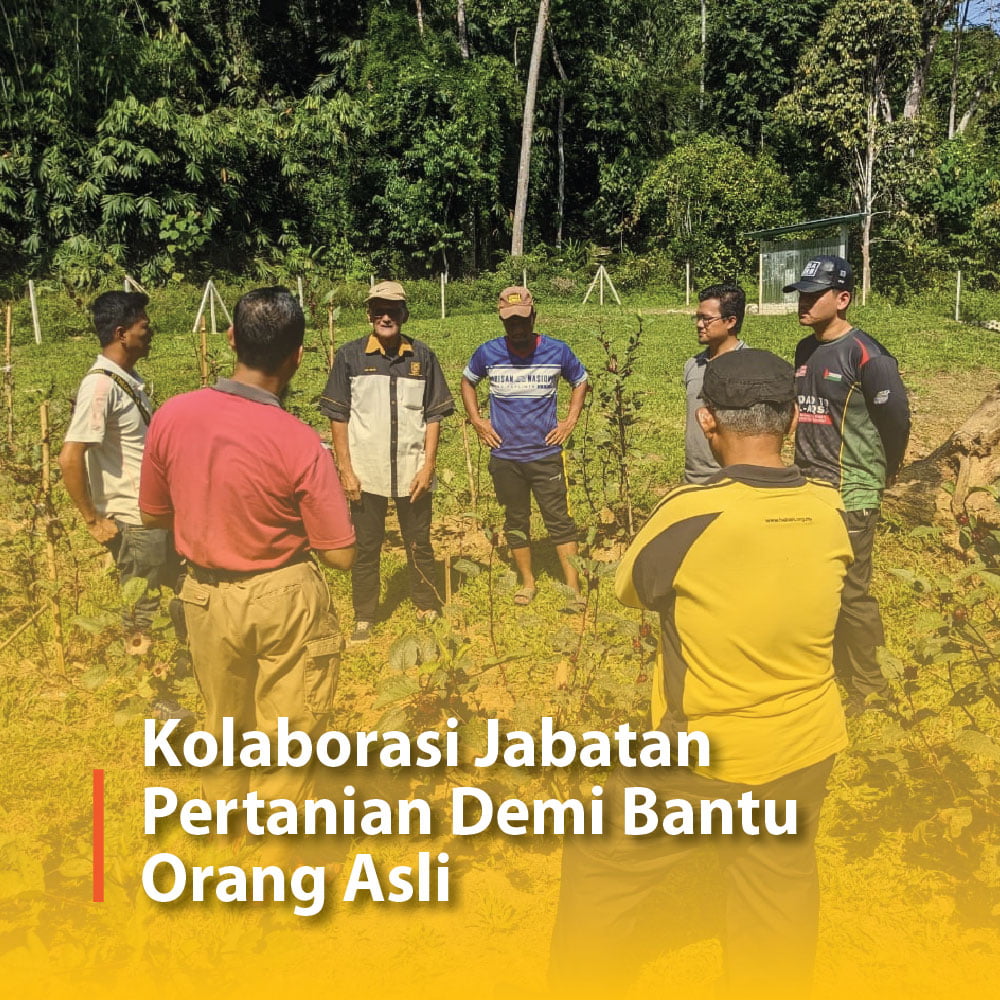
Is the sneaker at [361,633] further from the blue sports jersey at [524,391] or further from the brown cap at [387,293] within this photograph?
the brown cap at [387,293]

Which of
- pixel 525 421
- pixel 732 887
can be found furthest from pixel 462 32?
pixel 732 887

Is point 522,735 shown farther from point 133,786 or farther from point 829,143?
point 829,143

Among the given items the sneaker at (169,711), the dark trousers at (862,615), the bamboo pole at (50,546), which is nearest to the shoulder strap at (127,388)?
the bamboo pole at (50,546)

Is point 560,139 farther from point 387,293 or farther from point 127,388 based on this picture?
point 127,388

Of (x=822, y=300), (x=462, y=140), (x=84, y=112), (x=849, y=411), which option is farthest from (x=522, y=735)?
(x=462, y=140)

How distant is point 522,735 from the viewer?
11.5 ft

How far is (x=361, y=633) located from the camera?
5180 millimetres

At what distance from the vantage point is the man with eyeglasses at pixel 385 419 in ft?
15.6

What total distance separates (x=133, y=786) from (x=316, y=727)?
4.68ft

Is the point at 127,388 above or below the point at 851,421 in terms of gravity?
above

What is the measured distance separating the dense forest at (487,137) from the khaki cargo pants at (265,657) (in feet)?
60.0

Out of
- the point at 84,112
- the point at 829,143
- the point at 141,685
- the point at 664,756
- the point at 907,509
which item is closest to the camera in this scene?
the point at 664,756

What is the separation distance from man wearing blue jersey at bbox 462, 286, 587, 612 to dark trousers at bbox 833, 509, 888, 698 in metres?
1.55

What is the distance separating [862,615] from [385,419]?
8.41 feet
